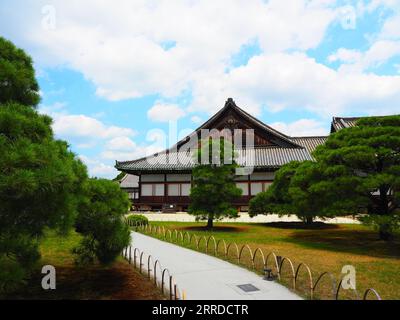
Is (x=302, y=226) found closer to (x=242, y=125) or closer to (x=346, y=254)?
(x=346, y=254)

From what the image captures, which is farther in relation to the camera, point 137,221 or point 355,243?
point 137,221

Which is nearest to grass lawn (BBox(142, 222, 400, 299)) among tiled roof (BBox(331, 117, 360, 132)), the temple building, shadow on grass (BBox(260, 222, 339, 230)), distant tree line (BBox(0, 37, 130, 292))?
shadow on grass (BBox(260, 222, 339, 230))

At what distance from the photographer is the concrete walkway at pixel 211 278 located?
7.00 meters

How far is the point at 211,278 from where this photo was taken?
843 cm

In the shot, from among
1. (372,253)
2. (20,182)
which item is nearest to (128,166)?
(372,253)

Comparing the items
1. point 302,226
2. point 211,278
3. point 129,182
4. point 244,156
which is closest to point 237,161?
point 244,156

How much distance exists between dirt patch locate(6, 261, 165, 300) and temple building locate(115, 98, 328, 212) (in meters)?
22.3

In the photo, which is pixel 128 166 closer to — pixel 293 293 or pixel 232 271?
pixel 232 271

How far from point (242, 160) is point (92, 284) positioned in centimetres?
2513

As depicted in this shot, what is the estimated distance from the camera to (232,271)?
920 centimetres

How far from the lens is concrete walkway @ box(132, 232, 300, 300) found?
7.00 metres

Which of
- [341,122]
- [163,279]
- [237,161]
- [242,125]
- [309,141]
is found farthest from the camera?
[309,141]

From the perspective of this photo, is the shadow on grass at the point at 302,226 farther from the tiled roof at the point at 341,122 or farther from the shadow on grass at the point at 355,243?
the tiled roof at the point at 341,122
